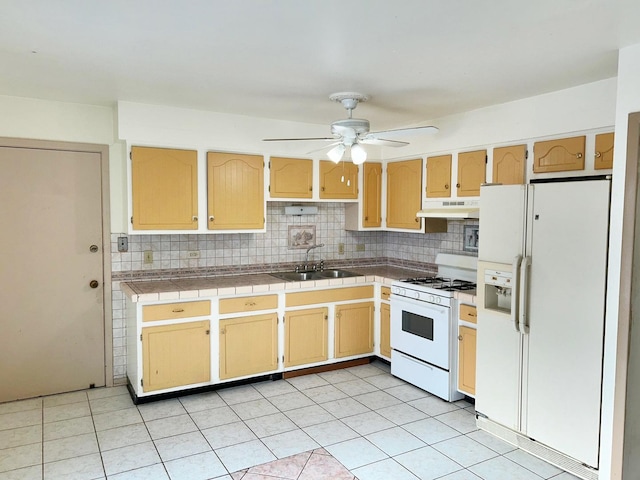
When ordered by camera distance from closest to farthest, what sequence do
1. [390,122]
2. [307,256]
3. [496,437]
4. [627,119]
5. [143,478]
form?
1. [627,119]
2. [143,478]
3. [496,437]
4. [390,122]
5. [307,256]

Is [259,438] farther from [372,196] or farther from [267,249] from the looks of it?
[372,196]

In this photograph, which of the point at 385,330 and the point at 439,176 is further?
the point at 385,330

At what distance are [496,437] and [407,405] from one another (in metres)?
0.72

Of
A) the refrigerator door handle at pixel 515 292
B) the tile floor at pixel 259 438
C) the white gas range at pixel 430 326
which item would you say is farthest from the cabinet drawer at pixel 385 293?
the refrigerator door handle at pixel 515 292

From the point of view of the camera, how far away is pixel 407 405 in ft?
12.1

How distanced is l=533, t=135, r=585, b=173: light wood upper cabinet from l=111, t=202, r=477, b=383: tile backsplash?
3.34 ft

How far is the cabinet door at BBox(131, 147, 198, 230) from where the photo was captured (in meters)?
3.73

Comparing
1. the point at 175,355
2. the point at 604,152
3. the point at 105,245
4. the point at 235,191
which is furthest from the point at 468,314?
the point at 105,245

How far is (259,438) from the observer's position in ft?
10.3

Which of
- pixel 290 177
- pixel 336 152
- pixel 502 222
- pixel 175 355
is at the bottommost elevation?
pixel 175 355

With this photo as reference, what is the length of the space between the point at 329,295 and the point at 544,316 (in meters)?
2.00

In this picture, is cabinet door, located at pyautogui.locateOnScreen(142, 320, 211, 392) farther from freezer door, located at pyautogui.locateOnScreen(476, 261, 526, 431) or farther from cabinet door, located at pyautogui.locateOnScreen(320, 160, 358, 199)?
freezer door, located at pyautogui.locateOnScreen(476, 261, 526, 431)

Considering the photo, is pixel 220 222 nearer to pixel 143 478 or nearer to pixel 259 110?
pixel 259 110

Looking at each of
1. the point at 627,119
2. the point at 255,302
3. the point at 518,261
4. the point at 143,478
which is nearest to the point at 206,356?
the point at 255,302
